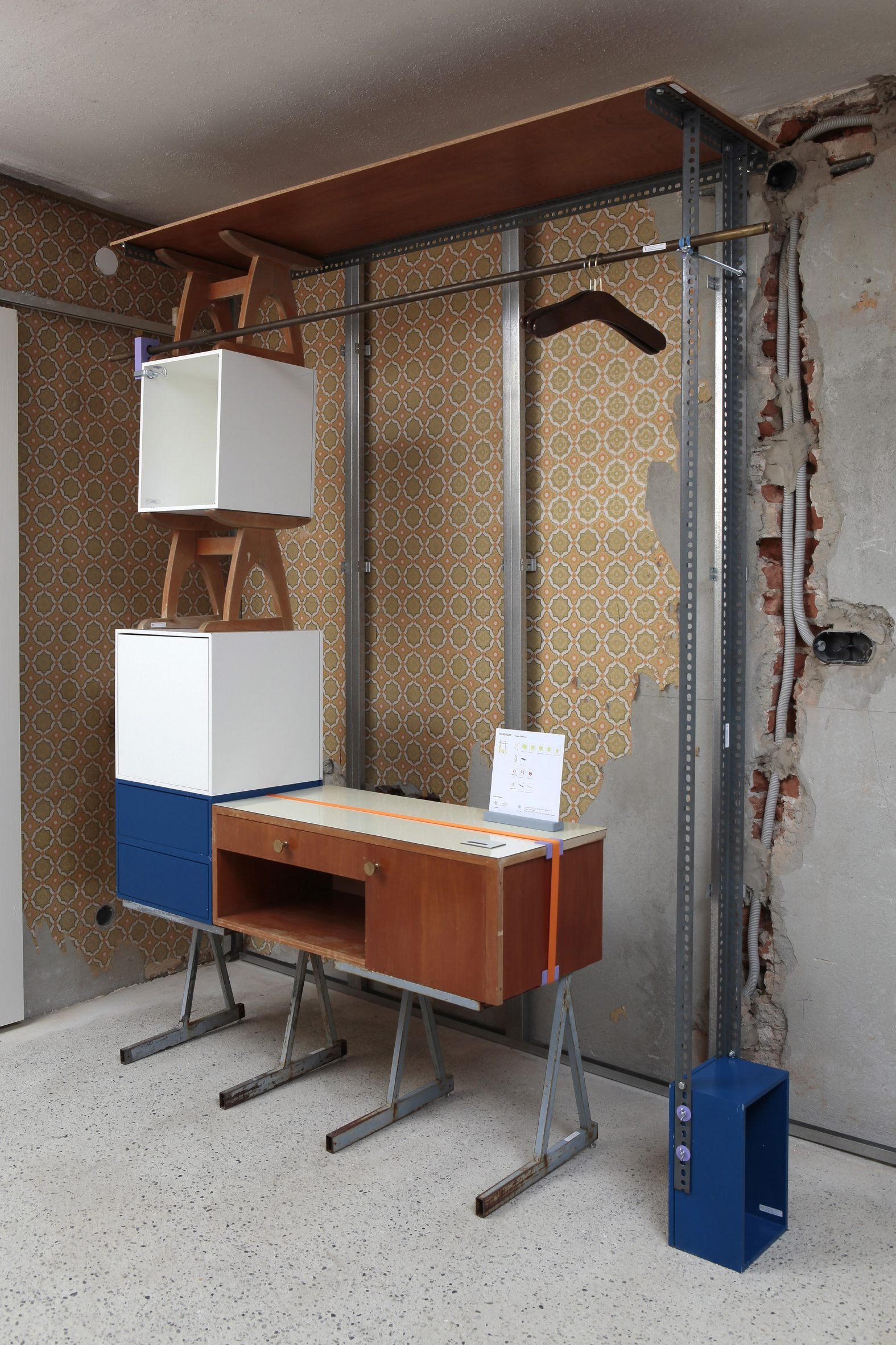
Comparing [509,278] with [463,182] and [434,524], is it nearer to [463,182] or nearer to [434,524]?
[463,182]

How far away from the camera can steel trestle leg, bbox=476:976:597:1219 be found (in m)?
2.93

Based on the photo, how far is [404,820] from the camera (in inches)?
129

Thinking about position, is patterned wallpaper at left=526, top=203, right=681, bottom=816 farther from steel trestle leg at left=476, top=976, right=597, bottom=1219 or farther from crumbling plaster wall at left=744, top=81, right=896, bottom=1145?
steel trestle leg at left=476, top=976, right=597, bottom=1219

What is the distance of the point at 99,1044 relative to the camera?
4.01 metres

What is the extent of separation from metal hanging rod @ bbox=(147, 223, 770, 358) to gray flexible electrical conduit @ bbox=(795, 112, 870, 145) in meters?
0.40

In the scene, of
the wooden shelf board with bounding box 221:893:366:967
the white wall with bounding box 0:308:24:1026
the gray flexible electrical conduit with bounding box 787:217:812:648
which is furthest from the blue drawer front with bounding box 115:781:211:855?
the gray flexible electrical conduit with bounding box 787:217:812:648

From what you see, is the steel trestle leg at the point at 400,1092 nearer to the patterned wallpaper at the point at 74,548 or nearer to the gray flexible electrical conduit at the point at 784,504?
the gray flexible electrical conduit at the point at 784,504

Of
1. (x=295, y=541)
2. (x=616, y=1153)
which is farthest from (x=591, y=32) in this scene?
(x=616, y=1153)

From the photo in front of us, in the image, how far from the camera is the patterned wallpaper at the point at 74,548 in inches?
166

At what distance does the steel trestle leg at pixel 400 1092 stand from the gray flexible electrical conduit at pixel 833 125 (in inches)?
107

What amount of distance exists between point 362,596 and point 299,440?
76 cm

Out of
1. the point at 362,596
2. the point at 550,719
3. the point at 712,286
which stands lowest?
the point at 550,719

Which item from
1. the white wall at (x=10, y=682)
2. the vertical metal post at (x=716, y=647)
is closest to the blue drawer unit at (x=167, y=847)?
the white wall at (x=10, y=682)

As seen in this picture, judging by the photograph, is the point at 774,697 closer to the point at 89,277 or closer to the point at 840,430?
the point at 840,430
